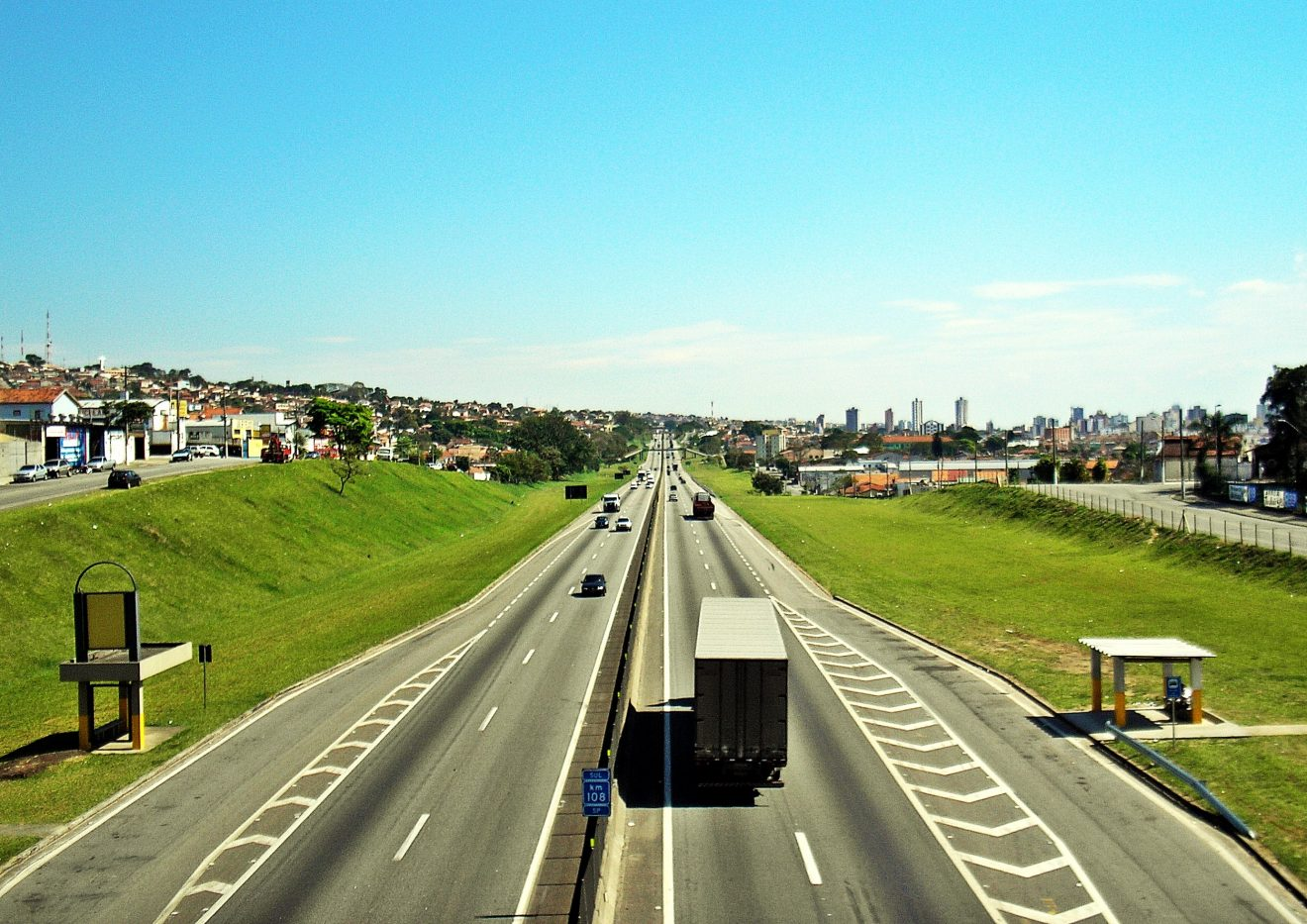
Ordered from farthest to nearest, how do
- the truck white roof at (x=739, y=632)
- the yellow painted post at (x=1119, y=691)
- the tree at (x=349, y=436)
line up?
the tree at (x=349, y=436), the yellow painted post at (x=1119, y=691), the truck white roof at (x=739, y=632)

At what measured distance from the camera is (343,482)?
329 ft

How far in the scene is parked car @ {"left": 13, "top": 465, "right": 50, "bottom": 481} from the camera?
3219 inches

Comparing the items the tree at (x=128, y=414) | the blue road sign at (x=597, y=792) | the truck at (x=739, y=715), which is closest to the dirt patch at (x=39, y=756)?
the truck at (x=739, y=715)

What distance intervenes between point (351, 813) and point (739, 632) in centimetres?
1040

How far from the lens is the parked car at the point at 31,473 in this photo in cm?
8175

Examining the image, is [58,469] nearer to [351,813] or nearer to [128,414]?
[128,414]

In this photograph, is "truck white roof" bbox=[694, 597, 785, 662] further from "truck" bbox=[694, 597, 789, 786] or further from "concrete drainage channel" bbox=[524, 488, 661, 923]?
"concrete drainage channel" bbox=[524, 488, 661, 923]

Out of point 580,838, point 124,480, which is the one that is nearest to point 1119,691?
point 580,838

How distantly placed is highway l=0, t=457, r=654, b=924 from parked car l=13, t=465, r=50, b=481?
5631 centimetres

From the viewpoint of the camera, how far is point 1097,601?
178 feet

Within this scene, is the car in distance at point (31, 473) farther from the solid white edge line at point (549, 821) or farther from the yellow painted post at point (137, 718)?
the solid white edge line at point (549, 821)

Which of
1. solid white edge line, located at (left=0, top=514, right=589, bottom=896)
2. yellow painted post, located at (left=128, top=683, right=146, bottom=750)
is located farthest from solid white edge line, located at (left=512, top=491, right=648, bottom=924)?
yellow painted post, located at (left=128, top=683, right=146, bottom=750)

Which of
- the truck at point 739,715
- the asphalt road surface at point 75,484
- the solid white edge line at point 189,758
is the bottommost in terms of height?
the solid white edge line at point 189,758

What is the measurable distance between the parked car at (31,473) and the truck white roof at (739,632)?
2849 inches
